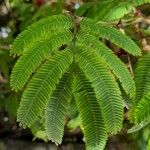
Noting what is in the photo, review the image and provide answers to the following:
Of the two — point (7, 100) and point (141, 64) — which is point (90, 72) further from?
point (7, 100)

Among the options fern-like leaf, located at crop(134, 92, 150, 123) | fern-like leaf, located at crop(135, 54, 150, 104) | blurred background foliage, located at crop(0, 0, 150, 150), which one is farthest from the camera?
blurred background foliage, located at crop(0, 0, 150, 150)

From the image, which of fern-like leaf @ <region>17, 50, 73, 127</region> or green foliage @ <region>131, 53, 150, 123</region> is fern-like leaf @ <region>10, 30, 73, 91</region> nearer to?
fern-like leaf @ <region>17, 50, 73, 127</region>

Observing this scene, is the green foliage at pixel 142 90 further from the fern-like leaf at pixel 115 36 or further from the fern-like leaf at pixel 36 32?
the fern-like leaf at pixel 36 32

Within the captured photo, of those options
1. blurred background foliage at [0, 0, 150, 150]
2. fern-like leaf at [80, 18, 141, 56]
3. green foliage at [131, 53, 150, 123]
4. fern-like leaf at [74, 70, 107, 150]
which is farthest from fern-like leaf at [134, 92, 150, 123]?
fern-like leaf at [80, 18, 141, 56]

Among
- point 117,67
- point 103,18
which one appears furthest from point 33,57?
point 103,18

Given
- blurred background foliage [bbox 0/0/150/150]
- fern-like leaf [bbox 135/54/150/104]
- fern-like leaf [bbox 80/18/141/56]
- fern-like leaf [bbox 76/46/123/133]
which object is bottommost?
blurred background foliage [bbox 0/0/150/150]

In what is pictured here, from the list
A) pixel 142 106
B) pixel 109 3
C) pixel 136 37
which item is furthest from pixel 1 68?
pixel 142 106

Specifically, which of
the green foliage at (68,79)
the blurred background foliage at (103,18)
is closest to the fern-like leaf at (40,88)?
the green foliage at (68,79)

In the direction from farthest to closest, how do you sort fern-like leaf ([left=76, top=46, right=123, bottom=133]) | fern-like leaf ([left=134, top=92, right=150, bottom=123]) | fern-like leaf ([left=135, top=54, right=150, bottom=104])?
1. fern-like leaf ([left=135, top=54, right=150, bottom=104])
2. fern-like leaf ([left=76, top=46, right=123, bottom=133])
3. fern-like leaf ([left=134, top=92, right=150, bottom=123])
